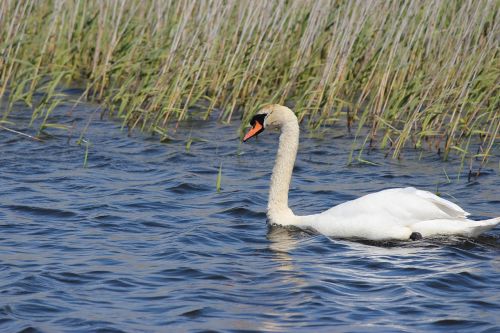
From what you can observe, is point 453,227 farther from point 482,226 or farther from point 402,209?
point 402,209

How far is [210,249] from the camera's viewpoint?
734 centimetres

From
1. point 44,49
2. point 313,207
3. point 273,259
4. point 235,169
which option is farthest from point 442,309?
point 44,49

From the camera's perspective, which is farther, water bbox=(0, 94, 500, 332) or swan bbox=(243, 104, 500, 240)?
swan bbox=(243, 104, 500, 240)

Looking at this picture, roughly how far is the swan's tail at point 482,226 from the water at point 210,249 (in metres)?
0.11

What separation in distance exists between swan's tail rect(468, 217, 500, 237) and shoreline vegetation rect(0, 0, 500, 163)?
234cm

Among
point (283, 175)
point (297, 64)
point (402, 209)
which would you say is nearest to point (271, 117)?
point (283, 175)

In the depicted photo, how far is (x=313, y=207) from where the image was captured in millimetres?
8930

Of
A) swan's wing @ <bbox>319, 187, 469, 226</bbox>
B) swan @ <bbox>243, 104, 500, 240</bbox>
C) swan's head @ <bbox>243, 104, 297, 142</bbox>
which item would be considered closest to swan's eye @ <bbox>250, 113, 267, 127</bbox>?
swan's head @ <bbox>243, 104, 297, 142</bbox>

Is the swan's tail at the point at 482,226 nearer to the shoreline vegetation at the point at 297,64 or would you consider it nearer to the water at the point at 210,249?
the water at the point at 210,249

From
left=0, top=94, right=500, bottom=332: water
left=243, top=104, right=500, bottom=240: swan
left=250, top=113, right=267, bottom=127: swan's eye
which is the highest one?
left=250, top=113, right=267, bottom=127: swan's eye

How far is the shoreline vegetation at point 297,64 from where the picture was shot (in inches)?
399

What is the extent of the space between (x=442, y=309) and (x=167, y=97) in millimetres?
5717

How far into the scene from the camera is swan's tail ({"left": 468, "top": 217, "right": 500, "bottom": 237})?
7.20m

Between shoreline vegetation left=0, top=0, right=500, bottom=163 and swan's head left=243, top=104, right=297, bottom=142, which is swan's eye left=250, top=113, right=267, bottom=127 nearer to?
A: swan's head left=243, top=104, right=297, bottom=142
